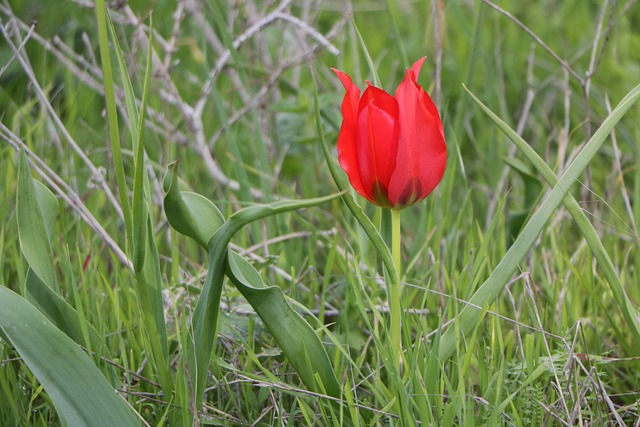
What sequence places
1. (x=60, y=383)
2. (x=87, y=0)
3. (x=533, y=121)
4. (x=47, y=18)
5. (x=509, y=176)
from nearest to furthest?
(x=60, y=383)
(x=87, y=0)
(x=509, y=176)
(x=533, y=121)
(x=47, y=18)

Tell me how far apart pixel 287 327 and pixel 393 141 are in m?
0.31

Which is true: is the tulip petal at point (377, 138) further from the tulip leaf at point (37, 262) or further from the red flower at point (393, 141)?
the tulip leaf at point (37, 262)

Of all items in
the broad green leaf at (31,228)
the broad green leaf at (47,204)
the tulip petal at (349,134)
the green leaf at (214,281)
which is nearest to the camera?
the green leaf at (214,281)

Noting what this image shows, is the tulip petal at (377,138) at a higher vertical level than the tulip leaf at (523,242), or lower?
higher

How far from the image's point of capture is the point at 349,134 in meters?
1.10

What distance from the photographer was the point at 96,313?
1564 millimetres

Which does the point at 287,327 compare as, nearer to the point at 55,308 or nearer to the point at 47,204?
the point at 55,308

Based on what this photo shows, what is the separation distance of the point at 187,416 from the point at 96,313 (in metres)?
0.50

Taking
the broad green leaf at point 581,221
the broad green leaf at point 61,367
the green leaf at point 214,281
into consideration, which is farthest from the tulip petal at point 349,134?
the broad green leaf at point 61,367

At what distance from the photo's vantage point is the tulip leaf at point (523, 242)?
1.14 metres

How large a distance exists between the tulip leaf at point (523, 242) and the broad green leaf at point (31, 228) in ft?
2.03

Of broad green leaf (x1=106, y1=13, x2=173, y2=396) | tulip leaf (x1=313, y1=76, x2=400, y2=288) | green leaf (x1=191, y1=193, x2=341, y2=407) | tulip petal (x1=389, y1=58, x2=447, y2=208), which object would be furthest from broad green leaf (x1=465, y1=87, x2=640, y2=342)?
broad green leaf (x1=106, y1=13, x2=173, y2=396)

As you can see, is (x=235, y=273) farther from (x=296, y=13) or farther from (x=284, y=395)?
(x=296, y=13)

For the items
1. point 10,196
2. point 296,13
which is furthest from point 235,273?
point 296,13
